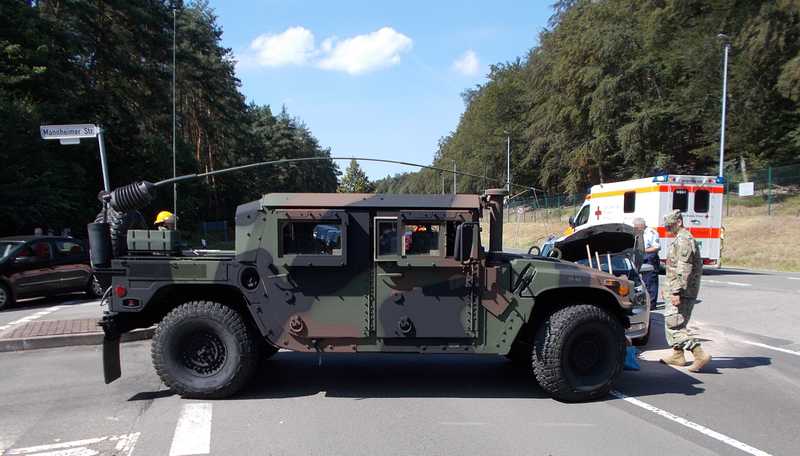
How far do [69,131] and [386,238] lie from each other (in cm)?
652

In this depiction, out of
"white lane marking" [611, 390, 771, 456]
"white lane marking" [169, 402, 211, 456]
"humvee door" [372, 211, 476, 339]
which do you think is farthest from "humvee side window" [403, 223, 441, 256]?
"white lane marking" [611, 390, 771, 456]

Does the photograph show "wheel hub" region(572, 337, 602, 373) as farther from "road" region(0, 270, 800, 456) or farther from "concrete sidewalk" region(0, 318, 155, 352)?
"concrete sidewalk" region(0, 318, 155, 352)

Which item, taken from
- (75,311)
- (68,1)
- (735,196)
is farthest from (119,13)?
(735,196)

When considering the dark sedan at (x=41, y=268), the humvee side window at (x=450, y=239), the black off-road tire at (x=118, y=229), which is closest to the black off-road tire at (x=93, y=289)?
the dark sedan at (x=41, y=268)

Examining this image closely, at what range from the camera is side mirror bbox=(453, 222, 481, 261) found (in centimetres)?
535

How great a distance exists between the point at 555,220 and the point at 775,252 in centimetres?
2092

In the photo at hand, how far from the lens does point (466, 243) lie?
5402 millimetres

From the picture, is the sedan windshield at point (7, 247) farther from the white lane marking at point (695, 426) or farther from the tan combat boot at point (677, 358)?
the tan combat boot at point (677, 358)

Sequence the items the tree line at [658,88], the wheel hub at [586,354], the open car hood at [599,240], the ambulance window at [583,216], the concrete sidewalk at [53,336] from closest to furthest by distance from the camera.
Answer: the wheel hub at [586,354]
the open car hood at [599,240]
the concrete sidewalk at [53,336]
the ambulance window at [583,216]
the tree line at [658,88]

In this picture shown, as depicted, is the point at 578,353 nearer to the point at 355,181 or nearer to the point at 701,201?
the point at 701,201

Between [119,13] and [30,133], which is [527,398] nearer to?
[30,133]

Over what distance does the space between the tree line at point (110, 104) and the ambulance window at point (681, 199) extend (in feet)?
62.5

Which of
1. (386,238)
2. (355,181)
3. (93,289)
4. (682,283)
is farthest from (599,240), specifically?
(355,181)

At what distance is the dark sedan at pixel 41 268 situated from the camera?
39.5 ft
